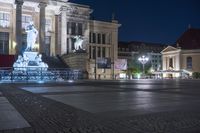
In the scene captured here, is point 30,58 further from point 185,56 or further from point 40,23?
point 185,56

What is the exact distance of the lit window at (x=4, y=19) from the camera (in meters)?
52.2

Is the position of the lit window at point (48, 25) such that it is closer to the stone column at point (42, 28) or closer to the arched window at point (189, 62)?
the stone column at point (42, 28)

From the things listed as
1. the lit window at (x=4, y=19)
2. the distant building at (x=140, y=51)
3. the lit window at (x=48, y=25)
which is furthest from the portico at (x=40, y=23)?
the distant building at (x=140, y=51)

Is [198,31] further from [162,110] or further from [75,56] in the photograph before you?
[162,110]

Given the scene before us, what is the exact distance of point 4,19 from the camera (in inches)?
2068

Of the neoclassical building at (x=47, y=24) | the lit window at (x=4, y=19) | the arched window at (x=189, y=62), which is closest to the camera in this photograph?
the neoclassical building at (x=47, y=24)

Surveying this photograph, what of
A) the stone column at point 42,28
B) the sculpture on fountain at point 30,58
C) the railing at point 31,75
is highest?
the stone column at point 42,28

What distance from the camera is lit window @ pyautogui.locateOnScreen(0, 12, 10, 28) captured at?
52.2 metres

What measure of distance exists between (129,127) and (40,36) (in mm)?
45307

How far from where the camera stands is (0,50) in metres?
52.5

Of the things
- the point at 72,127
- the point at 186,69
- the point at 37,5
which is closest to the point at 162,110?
the point at 72,127

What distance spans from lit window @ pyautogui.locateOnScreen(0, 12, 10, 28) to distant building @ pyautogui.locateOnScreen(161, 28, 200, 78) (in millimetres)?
58150

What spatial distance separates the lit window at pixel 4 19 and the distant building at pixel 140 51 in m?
66.3

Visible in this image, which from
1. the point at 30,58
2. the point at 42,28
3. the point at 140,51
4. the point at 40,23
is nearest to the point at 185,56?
the point at 140,51
